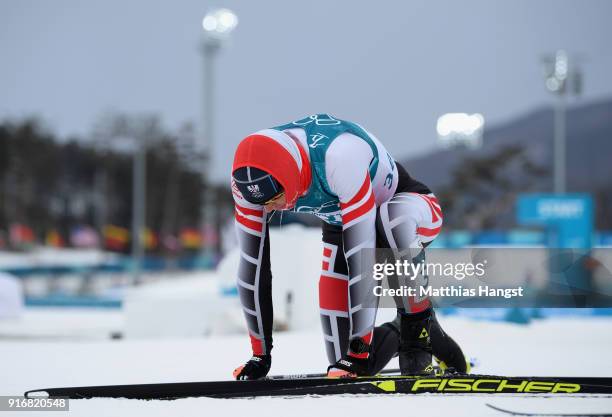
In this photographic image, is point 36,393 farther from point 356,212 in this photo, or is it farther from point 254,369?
point 356,212

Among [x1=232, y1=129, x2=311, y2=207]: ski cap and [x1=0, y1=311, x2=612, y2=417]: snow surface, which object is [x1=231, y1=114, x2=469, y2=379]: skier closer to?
[x1=232, y1=129, x2=311, y2=207]: ski cap

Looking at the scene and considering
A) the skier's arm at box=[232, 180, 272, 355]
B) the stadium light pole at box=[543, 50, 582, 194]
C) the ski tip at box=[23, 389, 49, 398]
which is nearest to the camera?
the ski tip at box=[23, 389, 49, 398]

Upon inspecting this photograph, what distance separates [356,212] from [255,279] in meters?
0.68

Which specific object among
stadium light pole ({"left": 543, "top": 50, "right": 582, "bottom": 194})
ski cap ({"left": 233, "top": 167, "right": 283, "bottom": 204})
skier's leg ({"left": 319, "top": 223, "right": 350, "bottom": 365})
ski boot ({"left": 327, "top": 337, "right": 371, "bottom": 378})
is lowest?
ski boot ({"left": 327, "top": 337, "right": 371, "bottom": 378})

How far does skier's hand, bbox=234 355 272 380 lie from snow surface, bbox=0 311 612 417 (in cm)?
38

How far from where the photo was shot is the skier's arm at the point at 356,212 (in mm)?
3314

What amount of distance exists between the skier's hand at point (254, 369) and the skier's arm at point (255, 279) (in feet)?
0.12

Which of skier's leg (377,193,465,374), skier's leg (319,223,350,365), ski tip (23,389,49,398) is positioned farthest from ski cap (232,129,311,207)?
ski tip (23,389,49,398)

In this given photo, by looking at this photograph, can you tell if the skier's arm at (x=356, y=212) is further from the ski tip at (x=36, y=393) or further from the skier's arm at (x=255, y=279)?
the ski tip at (x=36, y=393)

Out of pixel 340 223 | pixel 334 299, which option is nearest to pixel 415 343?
pixel 334 299

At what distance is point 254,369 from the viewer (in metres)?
3.60

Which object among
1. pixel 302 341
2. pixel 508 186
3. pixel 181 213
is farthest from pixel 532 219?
pixel 181 213

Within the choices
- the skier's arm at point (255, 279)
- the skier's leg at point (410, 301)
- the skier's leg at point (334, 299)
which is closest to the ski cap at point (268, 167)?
the skier's arm at point (255, 279)

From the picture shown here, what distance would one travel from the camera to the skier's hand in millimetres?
3561
